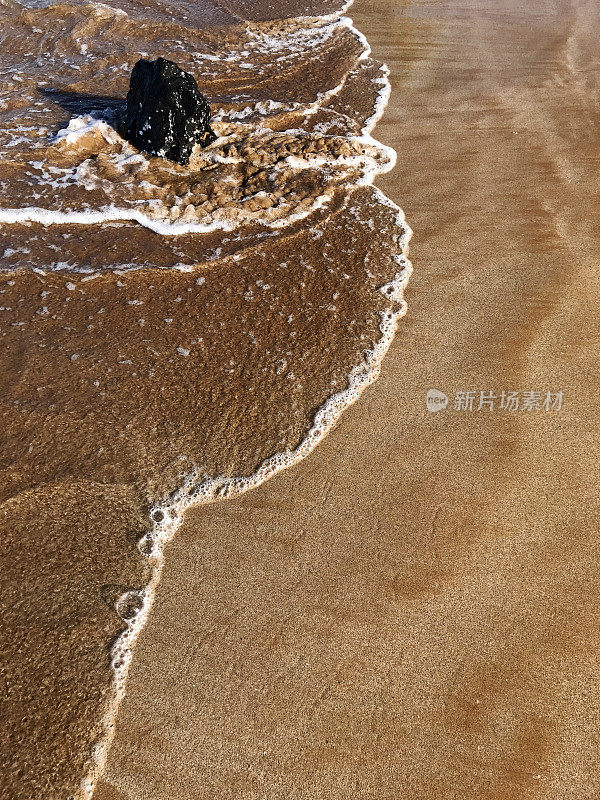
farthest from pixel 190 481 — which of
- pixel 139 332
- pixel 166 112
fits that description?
pixel 166 112

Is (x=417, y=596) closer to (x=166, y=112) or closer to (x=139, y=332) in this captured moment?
(x=139, y=332)

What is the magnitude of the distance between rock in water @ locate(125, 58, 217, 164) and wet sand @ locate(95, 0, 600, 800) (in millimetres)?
2446

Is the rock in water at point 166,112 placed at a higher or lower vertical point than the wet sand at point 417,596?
higher

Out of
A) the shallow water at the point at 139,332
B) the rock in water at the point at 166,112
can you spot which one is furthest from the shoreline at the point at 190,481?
the rock in water at the point at 166,112

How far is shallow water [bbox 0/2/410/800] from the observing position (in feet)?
7.82

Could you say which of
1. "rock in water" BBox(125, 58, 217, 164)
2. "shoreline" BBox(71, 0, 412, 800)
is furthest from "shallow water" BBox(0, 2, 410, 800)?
"rock in water" BBox(125, 58, 217, 164)

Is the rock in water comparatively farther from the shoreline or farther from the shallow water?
the shoreline

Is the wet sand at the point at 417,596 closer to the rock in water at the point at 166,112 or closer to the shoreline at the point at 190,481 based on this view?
the shoreline at the point at 190,481

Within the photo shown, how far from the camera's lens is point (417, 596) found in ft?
8.13

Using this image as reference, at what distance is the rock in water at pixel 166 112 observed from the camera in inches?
197

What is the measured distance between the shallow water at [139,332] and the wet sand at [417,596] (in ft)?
0.64

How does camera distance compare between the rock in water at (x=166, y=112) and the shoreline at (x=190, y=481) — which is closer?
the shoreline at (x=190, y=481)

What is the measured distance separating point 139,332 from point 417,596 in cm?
221

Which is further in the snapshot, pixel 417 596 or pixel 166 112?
pixel 166 112
